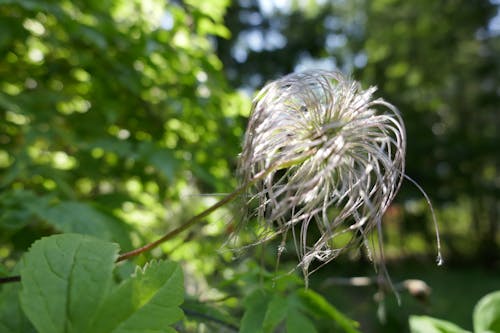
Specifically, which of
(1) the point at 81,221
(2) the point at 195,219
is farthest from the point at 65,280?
(1) the point at 81,221

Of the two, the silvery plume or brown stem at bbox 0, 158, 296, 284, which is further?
the silvery plume

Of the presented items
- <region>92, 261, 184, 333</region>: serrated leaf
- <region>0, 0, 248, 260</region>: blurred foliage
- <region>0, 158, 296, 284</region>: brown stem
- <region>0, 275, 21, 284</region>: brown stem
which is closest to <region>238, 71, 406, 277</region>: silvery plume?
<region>0, 158, 296, 284</region>: brown stem

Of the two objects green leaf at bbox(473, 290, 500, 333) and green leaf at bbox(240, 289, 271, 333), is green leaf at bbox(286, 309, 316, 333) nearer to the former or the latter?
green leaf at bbox(240, 289, 271, 333)

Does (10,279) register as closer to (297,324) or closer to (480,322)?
(297,324)

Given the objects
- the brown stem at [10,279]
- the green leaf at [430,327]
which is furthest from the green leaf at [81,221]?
the green leaf at [430,327]

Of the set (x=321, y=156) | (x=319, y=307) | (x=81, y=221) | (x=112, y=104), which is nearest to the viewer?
(x=321, y=156)

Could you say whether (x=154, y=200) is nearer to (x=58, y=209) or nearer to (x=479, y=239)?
(x=58, y=209)
